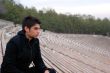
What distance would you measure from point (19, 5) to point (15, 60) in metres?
47.1

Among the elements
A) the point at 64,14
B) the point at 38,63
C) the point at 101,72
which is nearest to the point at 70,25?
the point at 64,14

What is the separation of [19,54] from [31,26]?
29 centimetres

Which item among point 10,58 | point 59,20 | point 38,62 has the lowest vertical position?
point 59,20

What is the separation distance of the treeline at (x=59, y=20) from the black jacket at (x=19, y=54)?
122 feet

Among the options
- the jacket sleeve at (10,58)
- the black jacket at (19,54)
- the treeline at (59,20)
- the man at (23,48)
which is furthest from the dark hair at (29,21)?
the treeline at (59,20)

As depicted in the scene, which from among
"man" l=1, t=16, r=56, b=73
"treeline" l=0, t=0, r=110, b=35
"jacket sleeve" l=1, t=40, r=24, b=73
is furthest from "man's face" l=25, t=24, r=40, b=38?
"treeline" l=0, t=0, r=110, b=35

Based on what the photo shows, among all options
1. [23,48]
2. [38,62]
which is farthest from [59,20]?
[23,48]

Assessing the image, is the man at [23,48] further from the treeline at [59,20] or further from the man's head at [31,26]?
the treeline at [59,20]

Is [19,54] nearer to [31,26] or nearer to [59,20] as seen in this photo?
[31,26]

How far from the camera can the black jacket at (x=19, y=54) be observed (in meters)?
3.70

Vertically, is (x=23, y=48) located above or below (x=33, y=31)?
below

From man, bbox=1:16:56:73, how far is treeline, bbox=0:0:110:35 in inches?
1469

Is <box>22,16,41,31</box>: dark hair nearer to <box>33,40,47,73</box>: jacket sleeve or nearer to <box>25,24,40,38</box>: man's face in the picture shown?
<box>25,24,40,38</box>: man's face

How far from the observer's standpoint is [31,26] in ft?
12.2
